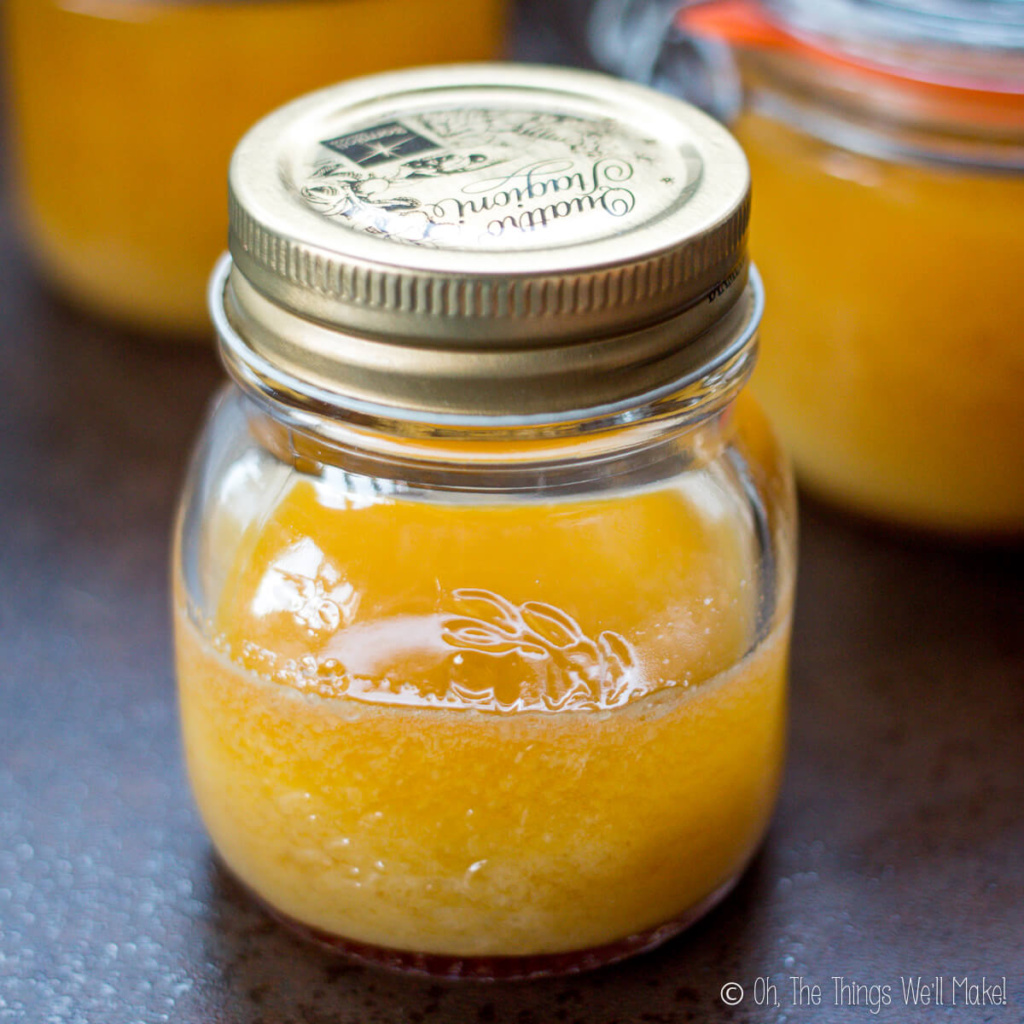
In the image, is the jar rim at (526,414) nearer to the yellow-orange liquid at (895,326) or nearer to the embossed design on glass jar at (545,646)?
the embossed design on glass jar at (545,646)

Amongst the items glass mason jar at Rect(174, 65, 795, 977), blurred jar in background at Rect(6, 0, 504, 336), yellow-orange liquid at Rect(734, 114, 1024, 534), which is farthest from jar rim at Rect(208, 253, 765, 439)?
blurred jar in background at Rect(6, 0, 504, 336)

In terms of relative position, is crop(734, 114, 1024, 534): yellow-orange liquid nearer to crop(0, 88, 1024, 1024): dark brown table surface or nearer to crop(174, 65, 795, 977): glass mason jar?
crop(0, 88, 1024, 1024): dark brown table surface

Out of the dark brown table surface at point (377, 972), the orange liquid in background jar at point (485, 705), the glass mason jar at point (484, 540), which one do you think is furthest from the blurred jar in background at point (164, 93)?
the orange liquid in background jar at point (485, 705)

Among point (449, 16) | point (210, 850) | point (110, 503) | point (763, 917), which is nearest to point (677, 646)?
point (763, 917)

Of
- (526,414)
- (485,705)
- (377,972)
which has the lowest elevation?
(377,972)

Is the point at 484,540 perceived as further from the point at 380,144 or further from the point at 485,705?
the point at 380,144

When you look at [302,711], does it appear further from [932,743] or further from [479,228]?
[932,743]

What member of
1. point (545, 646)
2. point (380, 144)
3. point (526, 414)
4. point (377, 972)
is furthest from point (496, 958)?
point (380, 144)
